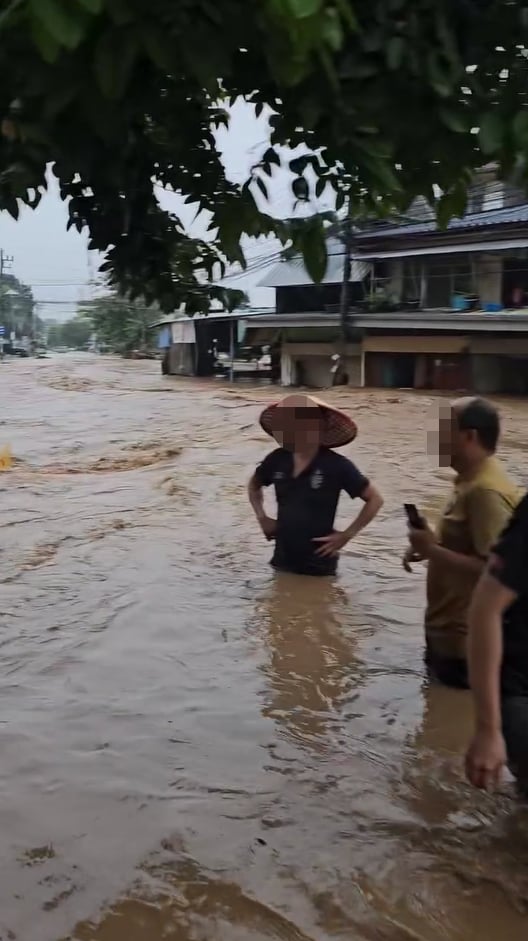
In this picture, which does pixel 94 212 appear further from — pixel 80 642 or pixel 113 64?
pixel 80 642

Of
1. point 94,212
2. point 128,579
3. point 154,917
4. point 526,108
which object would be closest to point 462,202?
point 526,108

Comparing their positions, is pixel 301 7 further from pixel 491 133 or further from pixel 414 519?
pixel 414 519

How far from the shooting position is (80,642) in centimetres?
625

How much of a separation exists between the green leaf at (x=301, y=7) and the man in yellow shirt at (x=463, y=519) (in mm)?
2494

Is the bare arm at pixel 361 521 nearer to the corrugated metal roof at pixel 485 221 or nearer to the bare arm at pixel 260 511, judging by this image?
the bare arm at pixel 260 511

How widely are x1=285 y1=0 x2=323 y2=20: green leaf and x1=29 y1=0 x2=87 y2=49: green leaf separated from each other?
1.02 feet

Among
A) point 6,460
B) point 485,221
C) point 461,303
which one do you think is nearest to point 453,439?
point 6,460

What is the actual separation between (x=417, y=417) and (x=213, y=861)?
18.3m

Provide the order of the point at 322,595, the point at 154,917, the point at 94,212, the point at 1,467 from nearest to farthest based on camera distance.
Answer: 1. the point at 94,212
2. the point at 154,917
3. the point at 322,595
4. the point at 1,467

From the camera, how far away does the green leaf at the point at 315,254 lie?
2.24 m

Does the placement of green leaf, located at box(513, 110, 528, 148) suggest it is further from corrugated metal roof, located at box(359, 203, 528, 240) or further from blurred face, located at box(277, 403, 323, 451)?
corrugated metal roof, located at box(359, 203, 528, 240)

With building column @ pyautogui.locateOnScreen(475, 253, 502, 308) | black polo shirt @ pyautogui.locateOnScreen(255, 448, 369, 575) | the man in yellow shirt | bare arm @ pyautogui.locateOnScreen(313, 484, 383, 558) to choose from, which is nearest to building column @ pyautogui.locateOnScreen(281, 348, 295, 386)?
building column @ pyautogui.locateOnScreen(475, 253, 502, 308)

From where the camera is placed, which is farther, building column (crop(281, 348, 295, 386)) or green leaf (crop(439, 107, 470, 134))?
building column (crop(281, 348, 295, 386))

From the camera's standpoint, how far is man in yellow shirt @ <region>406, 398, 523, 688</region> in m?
3.91
